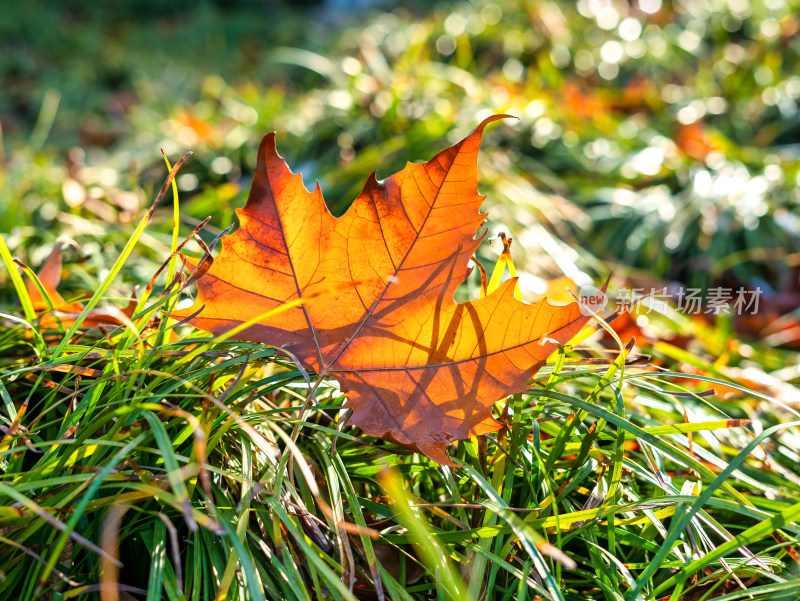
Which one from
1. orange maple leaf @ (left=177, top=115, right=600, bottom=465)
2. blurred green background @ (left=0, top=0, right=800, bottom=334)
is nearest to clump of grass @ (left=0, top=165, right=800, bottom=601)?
orange maple leaf @ (left=177, top=115, right=600, bottom=465)

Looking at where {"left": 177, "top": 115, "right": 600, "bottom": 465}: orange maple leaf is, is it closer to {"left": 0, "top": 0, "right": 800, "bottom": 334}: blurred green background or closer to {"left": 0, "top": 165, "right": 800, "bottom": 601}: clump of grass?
{"left": 0, "top": 165, "right": 800, "bottom": 601}: clump of grass

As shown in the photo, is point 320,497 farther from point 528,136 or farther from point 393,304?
point 528,136

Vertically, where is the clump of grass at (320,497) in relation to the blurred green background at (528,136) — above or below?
below

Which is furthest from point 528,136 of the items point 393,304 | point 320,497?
point 320,497

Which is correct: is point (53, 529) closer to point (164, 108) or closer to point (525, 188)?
point (525, 188)

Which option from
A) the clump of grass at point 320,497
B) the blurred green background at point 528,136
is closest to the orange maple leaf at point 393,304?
the clump of grass at point 320,497

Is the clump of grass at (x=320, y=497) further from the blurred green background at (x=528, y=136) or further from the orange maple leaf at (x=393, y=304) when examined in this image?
the blurred green background at (x=528, y=136)

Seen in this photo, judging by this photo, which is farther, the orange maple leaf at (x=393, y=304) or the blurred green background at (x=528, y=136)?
the blurred green background at (x=528, y=136)
